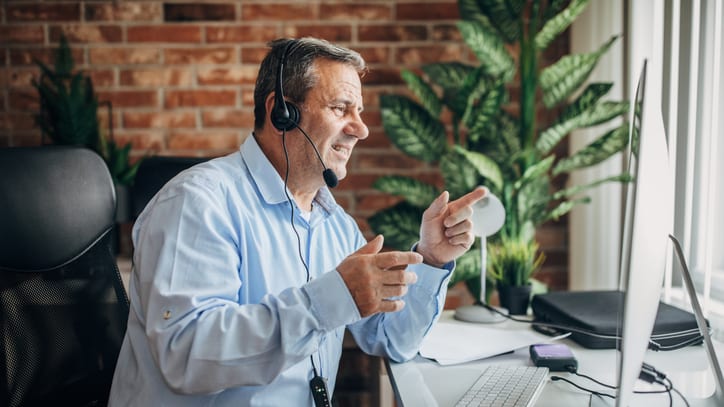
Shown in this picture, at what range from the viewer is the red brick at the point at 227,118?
225 cm

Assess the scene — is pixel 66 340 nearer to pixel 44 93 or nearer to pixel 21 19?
pixel 44 93

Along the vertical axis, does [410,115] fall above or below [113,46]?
below

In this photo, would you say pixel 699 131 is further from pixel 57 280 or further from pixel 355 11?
pixel 57 280

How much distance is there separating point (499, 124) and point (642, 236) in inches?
51.9

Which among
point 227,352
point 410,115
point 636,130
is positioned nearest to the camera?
point 636,130

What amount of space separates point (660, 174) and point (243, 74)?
5.71 ft

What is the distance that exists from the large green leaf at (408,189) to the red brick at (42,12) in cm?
126

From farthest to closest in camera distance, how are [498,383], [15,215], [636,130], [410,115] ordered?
[410,115] < [15,215] < [498,383] < [636,130]

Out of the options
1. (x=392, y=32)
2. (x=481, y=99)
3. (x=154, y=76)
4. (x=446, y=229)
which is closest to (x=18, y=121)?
(x=154, y=76)

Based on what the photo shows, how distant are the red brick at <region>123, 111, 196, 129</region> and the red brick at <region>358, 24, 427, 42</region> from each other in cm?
69

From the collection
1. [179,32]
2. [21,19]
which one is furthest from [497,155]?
[21,19]

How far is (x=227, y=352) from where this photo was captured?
3.02ft

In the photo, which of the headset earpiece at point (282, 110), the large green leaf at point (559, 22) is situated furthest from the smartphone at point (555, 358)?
the large green leaf at point (559, 22)

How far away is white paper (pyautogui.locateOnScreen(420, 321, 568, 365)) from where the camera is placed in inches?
48.3
